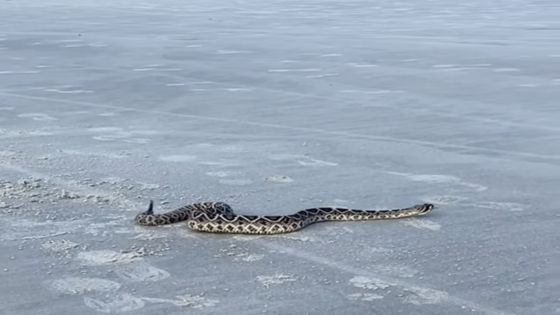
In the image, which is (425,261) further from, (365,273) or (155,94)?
(155,94)

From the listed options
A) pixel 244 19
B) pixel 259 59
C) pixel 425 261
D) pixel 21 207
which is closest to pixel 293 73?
pixel 259 59

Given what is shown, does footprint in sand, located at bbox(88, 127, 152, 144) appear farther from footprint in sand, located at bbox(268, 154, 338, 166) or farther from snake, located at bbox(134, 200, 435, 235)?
snake, located at bbox(134, 200, 435, 235)

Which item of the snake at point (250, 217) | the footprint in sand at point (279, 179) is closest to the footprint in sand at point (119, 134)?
the footprint in sand at point (279, 179)

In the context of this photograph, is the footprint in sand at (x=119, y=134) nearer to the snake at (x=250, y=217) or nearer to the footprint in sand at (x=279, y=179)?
the footprint in sand at (x=279, y=179)

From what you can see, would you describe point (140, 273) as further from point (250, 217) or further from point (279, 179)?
point (279, 179)

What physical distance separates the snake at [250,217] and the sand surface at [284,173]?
0.10m

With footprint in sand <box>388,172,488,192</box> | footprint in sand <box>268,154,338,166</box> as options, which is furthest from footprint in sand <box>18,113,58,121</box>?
footprint in sand <box>388,172,488,192</box>

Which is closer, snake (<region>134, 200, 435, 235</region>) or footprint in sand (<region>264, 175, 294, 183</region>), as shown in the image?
snake (<region>134, 200, 435, 235</region>)

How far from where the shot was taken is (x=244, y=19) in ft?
103

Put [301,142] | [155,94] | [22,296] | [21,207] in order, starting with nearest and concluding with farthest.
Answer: [22,296] → [21,207] → [301,142] → [155,94]

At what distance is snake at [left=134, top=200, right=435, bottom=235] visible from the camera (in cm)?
835

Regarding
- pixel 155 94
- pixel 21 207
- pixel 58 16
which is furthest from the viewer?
pixel 58 16

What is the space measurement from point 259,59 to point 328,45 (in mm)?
2799

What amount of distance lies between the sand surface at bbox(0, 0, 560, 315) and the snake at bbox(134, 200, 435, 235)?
0.34 ft
